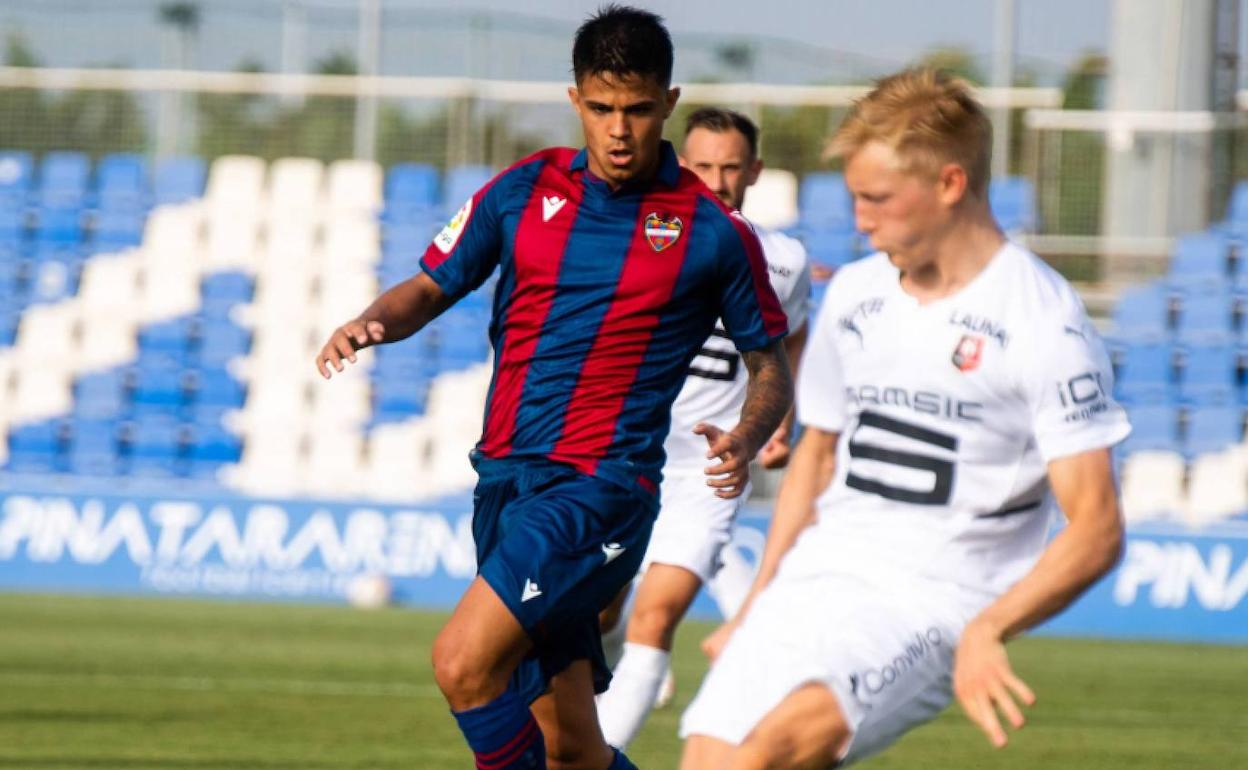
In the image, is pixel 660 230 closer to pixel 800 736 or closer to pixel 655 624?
pixel 800 736

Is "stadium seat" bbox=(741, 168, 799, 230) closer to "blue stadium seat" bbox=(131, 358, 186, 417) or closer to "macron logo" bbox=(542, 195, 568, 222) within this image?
"blue stadium seat" bbox=(131, 358, 186, 417)

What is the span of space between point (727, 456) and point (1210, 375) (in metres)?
12.4

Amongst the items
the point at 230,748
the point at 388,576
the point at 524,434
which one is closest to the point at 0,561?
the point at 388,576

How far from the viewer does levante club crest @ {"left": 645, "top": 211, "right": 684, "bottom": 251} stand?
17.3 ft

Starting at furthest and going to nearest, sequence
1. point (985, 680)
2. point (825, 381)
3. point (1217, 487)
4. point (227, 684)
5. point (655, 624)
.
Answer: point (1217, 487) < point (227, 684) < point (655, 624) < point (825, 381) < point (985, 680)

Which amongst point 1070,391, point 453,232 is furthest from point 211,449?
point 1070,391

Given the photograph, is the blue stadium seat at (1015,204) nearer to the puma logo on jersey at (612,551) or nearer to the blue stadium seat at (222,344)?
the blue stadium seat at (222,344)

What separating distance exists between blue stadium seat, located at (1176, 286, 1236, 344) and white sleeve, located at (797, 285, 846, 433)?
41.9 feet

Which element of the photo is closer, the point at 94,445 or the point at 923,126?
the point at 923,126

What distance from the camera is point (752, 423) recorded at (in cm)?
518

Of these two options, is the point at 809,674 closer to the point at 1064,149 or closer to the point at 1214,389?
the point at 1214,389

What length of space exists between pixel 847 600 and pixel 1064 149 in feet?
47.4

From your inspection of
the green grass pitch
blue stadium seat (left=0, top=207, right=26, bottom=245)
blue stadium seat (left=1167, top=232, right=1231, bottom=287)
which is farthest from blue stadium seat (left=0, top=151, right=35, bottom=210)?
blue stadium seat (left=1167, top=232, right=1231, bottom=287)

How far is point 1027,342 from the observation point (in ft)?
13.0
